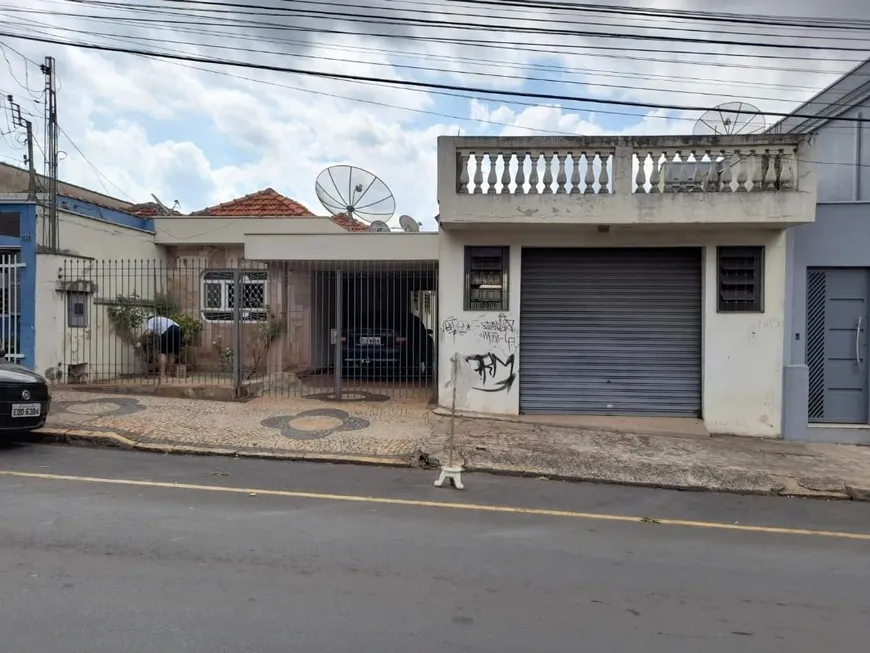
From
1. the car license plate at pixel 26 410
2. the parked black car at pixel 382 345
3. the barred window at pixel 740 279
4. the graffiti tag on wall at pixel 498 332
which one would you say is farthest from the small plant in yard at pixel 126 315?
the barred window at pixel 740 279

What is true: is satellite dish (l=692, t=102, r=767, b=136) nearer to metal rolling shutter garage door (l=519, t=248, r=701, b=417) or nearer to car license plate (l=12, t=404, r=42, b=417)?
metal rolling shutter garage door (l=519, t=248, r=701, b=417)

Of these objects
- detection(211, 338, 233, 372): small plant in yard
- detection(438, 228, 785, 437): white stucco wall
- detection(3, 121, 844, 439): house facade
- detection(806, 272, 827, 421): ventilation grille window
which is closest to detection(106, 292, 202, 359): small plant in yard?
detection(211, 338, 233, 372): small plant in yard

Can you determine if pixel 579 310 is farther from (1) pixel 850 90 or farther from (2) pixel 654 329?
(1) pixel 850 90

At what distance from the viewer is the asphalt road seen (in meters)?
3.34

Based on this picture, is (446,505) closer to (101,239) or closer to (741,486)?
(741,486)

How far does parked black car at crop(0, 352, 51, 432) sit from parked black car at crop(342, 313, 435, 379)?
6.00 meters

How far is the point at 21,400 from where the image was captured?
7.36 meters

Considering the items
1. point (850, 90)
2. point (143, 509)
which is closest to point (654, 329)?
Answer: point (850, 90)

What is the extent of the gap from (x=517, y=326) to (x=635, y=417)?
2438 mm

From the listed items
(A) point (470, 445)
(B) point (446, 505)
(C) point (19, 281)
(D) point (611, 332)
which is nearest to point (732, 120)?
(D) point (611, 332)

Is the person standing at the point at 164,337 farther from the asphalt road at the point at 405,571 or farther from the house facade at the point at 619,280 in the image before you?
the asphalt road at the point at 405,571

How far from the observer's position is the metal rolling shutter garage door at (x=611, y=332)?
33.4ft

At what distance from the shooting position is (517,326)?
1009cm

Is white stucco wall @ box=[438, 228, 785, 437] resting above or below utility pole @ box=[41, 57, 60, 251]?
below
